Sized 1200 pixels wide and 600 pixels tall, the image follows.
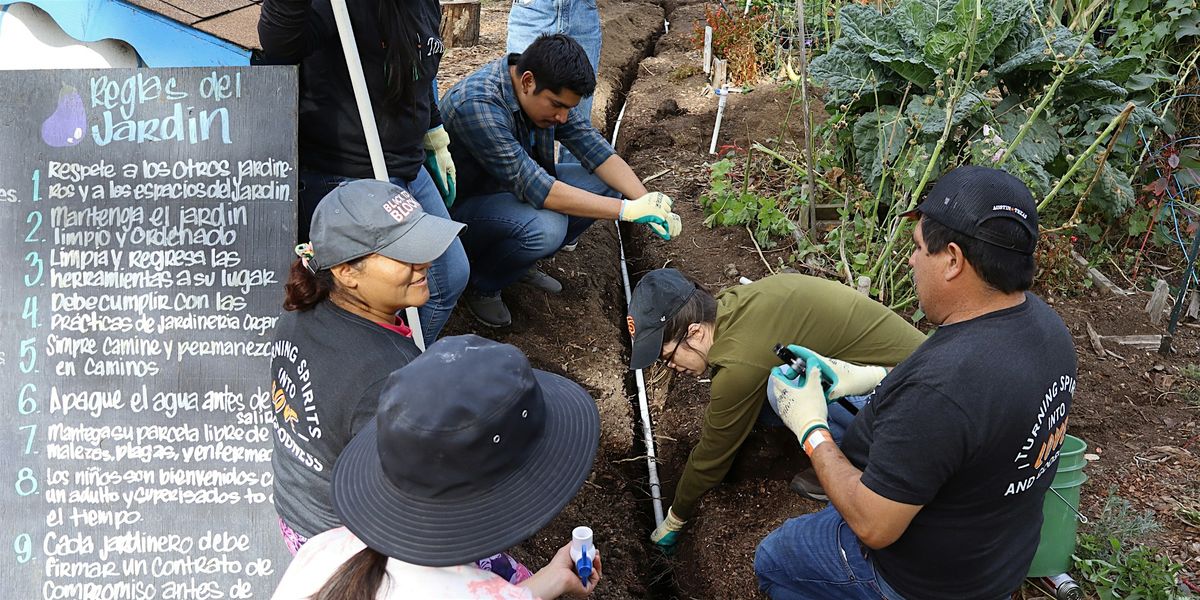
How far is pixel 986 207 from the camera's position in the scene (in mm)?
1890

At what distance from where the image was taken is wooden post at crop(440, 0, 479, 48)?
7.34 m

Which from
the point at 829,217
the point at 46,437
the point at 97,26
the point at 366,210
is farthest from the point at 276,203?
the point at 829,217

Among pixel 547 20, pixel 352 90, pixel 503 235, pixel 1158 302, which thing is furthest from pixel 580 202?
pixel 1158 302

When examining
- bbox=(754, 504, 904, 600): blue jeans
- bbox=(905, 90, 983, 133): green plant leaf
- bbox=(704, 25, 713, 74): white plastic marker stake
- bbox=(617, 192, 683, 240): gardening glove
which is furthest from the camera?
bbox=(704, 25, 713, 74): white plastic marker stake

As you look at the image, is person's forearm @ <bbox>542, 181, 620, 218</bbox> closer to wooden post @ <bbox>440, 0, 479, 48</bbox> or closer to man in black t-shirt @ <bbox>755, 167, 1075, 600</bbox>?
man in black t-shirt @ <bbox>755, 167, 1075, 600</bbox>

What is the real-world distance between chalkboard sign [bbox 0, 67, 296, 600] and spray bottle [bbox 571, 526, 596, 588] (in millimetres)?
1211

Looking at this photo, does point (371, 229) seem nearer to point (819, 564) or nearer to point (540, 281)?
point (819, 564)

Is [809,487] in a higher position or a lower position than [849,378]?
lower

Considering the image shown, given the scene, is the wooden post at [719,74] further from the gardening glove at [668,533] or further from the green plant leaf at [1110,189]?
the gardening glove at [668,533]

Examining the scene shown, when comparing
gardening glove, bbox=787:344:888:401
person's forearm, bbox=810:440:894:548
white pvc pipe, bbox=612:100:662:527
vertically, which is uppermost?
person's forearm, bbox=810:440:894:548

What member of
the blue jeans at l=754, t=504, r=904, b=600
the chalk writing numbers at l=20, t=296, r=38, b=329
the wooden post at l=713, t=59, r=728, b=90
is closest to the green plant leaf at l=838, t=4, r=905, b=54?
the blue jeans at l=754, t=504, r=904, b=600

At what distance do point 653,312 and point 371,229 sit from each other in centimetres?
98

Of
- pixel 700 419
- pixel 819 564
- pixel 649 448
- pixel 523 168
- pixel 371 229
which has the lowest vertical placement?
pixel 649 448

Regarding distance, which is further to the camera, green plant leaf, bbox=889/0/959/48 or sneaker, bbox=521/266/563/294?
sneaker, bbox=521/266/563/294
